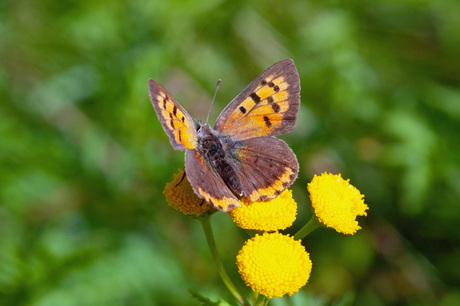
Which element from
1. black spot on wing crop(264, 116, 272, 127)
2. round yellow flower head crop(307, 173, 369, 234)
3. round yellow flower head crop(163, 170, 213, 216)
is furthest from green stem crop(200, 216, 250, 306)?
black spot on wing crop(264, 116, 272, 127)

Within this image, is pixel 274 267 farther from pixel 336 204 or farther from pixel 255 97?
pixel 255 97

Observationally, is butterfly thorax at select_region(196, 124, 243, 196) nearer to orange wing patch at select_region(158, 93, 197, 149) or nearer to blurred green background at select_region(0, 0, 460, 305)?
orange wing patch at select_region(158, 93, 197, 149)

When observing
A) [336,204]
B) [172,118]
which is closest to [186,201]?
[172,118]

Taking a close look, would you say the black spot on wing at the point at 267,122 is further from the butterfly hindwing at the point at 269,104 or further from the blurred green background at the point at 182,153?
the blurred green background at the point at 182,153

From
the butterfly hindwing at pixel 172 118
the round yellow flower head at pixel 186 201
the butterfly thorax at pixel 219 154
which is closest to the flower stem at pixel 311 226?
the butterfly thorax at pixel 219 154

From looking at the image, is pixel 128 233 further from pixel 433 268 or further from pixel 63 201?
pixel 433 268

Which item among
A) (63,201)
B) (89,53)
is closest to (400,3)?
(89,53)
